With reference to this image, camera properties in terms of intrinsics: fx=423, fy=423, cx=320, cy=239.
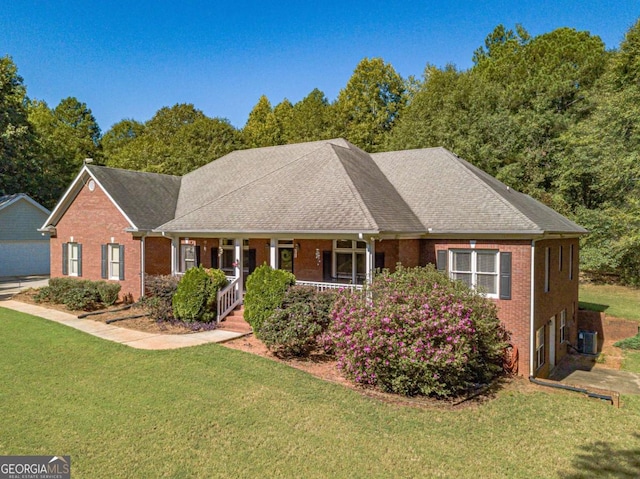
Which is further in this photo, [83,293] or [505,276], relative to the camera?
[83,293]

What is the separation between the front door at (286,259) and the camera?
16.8 m

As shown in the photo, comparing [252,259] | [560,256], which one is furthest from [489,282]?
[252,259]

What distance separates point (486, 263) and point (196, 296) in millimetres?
9459

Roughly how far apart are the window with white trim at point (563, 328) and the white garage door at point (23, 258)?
3455cm

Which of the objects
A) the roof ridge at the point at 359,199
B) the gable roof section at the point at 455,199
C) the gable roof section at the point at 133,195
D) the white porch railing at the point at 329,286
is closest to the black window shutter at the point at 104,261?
the gable roof section at the point at 133,195

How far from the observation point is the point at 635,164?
25531mm

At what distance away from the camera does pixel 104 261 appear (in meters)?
18.9

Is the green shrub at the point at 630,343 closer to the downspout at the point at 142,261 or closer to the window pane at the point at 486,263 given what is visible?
the window pane at the point at 486,263

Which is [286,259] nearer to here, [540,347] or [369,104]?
[540,347]

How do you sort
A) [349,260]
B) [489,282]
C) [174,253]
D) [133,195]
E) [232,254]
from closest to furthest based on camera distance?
[489,282], [349,260], [174,253], [232,254], [133,195]

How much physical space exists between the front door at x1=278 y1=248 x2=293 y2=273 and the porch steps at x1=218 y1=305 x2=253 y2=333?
272 centimetres

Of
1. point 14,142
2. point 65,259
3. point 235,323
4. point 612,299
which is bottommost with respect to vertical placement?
point 612,299

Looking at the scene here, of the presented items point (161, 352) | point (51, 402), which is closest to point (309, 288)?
point (161, 352)

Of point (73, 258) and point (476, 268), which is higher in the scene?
point (476, 268)
